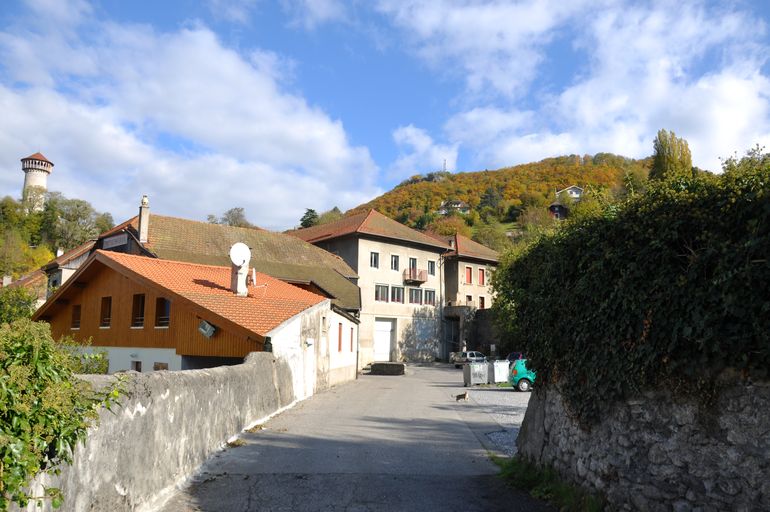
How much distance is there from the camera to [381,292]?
5022 centimetres

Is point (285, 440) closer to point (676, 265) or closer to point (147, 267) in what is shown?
point (676, 265)

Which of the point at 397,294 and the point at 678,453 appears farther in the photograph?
the point at 397,294

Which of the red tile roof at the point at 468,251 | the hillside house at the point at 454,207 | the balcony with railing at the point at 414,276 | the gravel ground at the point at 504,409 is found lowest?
the gravel ground at the point at 504,409

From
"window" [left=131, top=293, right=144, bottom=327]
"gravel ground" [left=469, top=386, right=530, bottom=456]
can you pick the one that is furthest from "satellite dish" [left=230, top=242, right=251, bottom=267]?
"gravel ground" [left=469, top=386, right=530, bottom=456]

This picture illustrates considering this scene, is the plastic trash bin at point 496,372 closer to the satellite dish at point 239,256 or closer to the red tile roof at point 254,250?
the red tile roof at point 254,250

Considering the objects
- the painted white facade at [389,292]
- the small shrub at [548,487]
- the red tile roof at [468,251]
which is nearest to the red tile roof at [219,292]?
the small shrub at [548,487]

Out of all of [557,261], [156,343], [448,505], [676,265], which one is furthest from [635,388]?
[156,343]

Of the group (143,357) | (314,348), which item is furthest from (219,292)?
(314,348)

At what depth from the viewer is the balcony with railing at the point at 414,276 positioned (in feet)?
170

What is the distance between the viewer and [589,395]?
6.47m

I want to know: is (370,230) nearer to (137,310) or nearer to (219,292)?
(137,310)

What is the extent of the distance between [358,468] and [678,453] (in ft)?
16.3

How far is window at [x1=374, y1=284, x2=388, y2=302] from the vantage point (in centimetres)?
4986

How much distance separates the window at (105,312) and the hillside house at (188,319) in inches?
1.4
